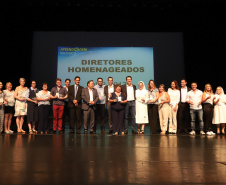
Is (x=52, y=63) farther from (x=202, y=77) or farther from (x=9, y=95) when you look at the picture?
(x=202, y=77)

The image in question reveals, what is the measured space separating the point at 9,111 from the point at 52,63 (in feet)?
9.93

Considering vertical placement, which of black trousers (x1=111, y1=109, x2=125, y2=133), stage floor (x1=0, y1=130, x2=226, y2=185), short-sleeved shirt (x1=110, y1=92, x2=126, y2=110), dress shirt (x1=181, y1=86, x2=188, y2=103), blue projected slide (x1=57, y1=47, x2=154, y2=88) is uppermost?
blue projected slide (x1=57, y1=47, x2=154, y2=88)

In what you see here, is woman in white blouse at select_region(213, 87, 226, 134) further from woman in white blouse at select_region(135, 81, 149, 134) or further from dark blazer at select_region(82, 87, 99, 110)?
dark blazer at select_region(82, 87, 99, 110)

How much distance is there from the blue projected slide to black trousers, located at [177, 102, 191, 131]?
7.60ft

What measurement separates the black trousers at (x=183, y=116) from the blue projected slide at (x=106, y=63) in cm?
232

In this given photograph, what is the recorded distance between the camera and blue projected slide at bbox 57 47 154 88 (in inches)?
329

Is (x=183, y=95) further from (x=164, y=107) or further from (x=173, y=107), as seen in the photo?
(x=164, y=107)

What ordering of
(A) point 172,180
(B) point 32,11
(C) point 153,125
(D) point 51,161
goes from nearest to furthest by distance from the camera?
(A) point 172,180
(D) point 51,161
(C) point 153,125
(B) point 32,11

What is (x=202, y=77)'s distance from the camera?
27.8ft

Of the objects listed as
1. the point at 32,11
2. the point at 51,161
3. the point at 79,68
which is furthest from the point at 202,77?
the point at 51,161

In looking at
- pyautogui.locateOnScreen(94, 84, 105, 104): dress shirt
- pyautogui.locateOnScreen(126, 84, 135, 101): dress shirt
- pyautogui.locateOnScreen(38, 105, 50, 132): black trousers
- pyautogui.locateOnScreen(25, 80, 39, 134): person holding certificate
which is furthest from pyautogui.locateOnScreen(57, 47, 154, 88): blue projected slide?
pyautogui.locateOnScreen(38, 105, 50, 132): black trousers

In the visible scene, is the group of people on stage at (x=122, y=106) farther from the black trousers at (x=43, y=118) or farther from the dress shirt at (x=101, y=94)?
the dress shirt at (x=101, y=94)

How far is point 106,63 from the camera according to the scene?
844 cm

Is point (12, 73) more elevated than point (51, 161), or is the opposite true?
point (12, 73)
